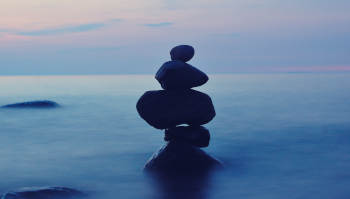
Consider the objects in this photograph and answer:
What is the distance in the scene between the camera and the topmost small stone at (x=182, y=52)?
1627cm

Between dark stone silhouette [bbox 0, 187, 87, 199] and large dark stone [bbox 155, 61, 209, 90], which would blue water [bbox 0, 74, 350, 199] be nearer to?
dark stone silhouette [bbox 0, 187, 87, 199]

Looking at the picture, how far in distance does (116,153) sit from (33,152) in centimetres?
460

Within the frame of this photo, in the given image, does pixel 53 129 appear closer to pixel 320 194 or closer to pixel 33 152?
pixel 33 152

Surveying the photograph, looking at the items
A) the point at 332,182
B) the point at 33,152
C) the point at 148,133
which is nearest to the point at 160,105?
the point at 332,182

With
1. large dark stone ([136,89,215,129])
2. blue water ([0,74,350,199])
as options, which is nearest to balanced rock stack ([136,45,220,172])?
large dark stone ([136,89,215,129])

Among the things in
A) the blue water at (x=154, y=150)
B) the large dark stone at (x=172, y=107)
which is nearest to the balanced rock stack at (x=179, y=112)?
the large dark stone at (x=172, y=107)

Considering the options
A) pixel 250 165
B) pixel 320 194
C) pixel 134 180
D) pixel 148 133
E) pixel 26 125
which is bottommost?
pixel 320 194

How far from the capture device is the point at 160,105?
15.8 meters

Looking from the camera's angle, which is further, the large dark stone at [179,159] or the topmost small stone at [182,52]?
the topmost small stone at [182,52]

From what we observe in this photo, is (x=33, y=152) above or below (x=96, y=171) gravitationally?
above

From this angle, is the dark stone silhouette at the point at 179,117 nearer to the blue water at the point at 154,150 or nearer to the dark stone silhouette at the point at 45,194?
the blue water at the point at 154,150

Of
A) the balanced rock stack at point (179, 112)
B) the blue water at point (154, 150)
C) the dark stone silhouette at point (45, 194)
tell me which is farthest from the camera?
the balanced rock stack at point (179, 112)

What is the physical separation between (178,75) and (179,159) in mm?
3138

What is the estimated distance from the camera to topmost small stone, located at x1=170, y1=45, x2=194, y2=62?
640 inches
